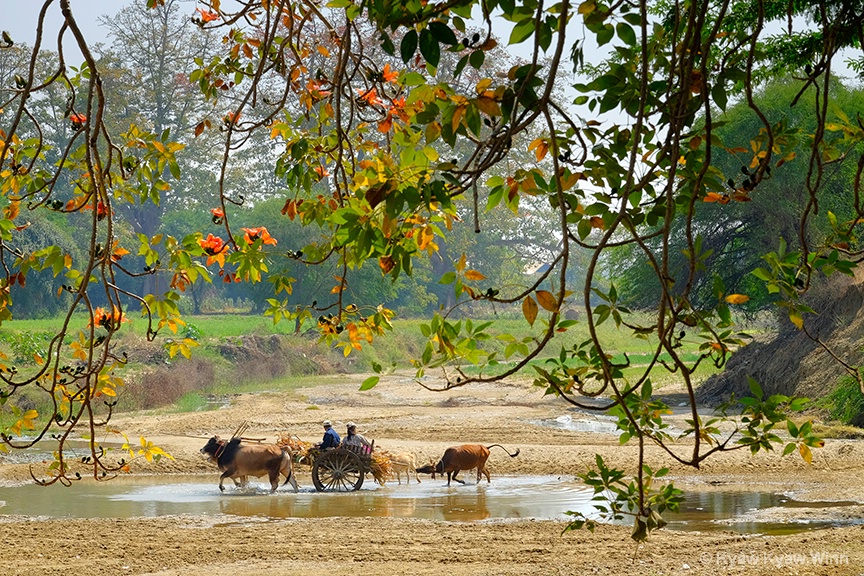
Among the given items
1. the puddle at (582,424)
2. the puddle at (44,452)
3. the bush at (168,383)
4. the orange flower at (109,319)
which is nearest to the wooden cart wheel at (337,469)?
the puddle at (44,452)

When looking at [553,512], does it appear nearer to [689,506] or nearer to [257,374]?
[689,506]

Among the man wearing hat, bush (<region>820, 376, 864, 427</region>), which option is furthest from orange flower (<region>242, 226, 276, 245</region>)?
bush (<region>820, 376, 864, 427</region>)

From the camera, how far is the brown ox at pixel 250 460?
1409 centimetres

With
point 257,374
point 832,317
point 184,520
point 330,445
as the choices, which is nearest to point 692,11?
point 184,520

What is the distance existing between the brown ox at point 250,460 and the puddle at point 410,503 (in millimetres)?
268

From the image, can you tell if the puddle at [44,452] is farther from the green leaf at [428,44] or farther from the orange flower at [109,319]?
the green leaf at [428,44]

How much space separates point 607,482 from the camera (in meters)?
2.68

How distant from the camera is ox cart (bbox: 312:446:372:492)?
14.2m

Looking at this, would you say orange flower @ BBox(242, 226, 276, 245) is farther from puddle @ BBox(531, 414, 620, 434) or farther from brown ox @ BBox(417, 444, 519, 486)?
puddle @ BBox(531, 414, 620, 434)

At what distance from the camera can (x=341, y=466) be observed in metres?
14.4

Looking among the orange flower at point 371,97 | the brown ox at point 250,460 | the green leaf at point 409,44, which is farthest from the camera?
the brown ox at point 250,460

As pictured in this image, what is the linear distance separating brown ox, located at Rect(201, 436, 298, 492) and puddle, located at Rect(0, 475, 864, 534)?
0.88 ft

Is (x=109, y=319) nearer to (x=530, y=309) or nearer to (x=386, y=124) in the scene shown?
(x=386, y=124)

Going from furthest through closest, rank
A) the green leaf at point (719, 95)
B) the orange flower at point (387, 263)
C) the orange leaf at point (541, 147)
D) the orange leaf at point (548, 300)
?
the orange leaf at point (541, 147) < the orange flower at point (387, 263) < the green leaf at point (719, 95) < the orange leaf at point (548, 300)
